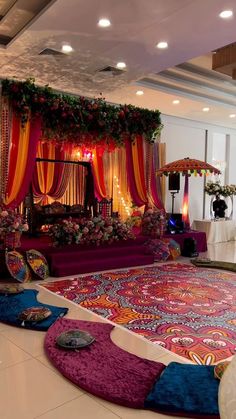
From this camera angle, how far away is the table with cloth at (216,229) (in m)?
9.14

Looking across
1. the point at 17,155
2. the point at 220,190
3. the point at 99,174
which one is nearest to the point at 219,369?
the point at 17,155

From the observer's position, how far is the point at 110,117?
7.04 metres

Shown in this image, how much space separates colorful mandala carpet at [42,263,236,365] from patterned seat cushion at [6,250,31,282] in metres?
0.37

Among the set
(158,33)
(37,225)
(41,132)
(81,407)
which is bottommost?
(81,407)

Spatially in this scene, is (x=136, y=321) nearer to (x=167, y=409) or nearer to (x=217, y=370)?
(x=217, y=370)

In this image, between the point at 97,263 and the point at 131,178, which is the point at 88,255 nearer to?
the point at 97,263

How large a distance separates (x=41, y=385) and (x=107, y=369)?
0.49 meters

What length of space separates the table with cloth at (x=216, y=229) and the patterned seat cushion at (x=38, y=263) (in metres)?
5.00

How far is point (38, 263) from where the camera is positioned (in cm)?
531

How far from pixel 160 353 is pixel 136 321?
0.75 m

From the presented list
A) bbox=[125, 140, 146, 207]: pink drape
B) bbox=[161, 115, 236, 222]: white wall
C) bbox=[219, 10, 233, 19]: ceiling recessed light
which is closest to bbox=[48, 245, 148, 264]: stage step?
bbox=[125, 140, 146, 207]: pink drape

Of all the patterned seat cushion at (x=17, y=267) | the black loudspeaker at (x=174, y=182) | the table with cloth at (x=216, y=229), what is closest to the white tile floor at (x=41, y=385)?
the patterned seat cushion at (x=17, y=267)

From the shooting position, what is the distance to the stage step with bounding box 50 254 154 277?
218 inches

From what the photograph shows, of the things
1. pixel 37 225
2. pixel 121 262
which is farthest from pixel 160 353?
pixel 37 225
